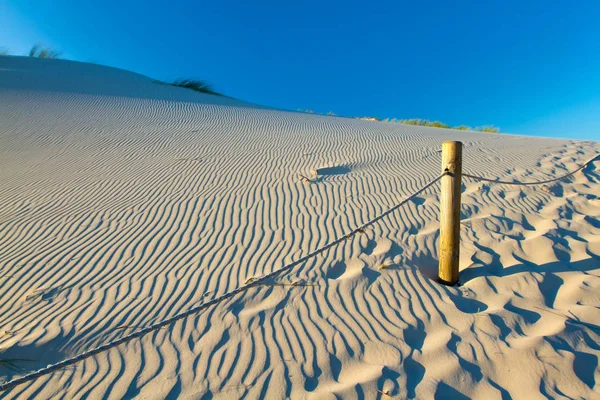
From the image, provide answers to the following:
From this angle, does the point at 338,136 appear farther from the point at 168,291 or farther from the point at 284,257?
the point at 168,291

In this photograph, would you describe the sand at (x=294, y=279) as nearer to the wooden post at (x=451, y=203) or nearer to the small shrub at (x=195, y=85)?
the wooden post at (x=451, y=203)

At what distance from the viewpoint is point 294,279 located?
12.2 ft

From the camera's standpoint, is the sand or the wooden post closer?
the sand

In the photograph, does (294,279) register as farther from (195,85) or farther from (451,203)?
(195,85)

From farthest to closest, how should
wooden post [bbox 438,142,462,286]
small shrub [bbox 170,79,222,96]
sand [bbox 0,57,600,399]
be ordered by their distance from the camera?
small shrub [bbox 170,79,222,96] → wooden post [bbox 438,142,462,286] → sand [bbox 0,57,600,399]

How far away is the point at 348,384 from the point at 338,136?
8.83 metres

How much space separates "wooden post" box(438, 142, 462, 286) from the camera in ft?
11.1

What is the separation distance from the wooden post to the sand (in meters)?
0.37

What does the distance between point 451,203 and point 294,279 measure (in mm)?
1705

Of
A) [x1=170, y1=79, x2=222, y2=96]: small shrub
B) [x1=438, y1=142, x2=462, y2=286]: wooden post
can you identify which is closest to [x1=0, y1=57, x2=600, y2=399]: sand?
[x1=438, y1=142, x2=462, y2=286]: wooden post

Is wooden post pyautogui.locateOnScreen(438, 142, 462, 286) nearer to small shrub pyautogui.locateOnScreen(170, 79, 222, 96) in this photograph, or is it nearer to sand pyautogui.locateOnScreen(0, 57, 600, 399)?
sand pyautogui.locateOnScreen(0, 57, 600, 399)

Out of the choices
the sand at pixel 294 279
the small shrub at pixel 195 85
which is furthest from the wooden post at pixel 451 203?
the small shrub at pixel 195 85

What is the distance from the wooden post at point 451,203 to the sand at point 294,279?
37 cm

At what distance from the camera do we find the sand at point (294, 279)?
2.56 m
